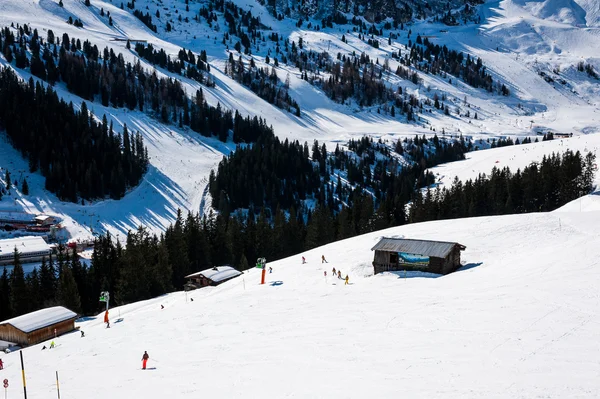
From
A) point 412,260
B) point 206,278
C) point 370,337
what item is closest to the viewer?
point 370,337

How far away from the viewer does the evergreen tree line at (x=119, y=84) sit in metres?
148

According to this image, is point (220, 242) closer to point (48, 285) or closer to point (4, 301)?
point (48, 285)

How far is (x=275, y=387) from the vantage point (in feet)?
69.6

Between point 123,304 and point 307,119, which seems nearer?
point 123,304

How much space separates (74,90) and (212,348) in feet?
452

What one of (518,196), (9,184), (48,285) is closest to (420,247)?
(48,285)

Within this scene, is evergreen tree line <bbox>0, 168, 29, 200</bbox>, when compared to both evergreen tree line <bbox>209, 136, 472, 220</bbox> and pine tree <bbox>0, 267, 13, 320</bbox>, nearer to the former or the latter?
evergreen tree line <bbox>209, 136, 472, 220</bbox>

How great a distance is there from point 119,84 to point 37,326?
124368 millimetres

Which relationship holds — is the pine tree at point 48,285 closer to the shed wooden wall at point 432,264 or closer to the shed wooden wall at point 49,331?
the shed wooden wall at point 49,331

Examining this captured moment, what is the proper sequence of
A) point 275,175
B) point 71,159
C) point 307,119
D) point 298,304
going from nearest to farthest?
point 298,304 < point 71,159 < point 275,175 < point 307,119

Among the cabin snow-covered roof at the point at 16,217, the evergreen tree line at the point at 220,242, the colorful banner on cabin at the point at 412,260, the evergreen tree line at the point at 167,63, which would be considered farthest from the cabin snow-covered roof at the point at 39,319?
the evergreen tree line at the point at 167,63

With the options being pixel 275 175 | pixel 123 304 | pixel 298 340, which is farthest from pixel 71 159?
pixel 298 340

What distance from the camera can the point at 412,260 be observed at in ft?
145

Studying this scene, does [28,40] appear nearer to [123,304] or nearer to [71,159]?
[71,159]
